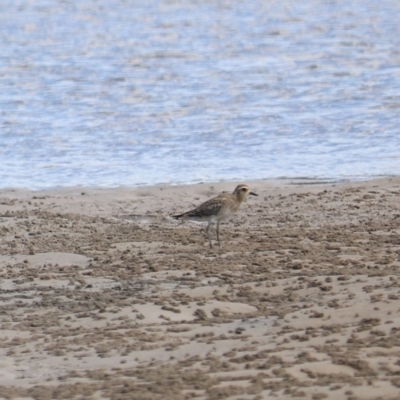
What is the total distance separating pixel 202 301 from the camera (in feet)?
27.7

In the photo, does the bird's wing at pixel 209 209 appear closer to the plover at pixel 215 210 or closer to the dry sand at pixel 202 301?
the plover at pixel 215 210

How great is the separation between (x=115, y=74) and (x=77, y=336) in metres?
17.0

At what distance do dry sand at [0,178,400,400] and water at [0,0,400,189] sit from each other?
2.83 meters

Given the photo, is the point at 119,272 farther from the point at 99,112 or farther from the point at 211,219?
the point at 99,112

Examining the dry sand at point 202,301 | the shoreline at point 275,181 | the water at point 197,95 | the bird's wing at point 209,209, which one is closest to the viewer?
the dry sand at point 202,301

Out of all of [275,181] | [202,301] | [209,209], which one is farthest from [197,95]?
[202,301]

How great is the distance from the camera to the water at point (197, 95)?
15.3 m

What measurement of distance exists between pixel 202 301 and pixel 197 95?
1305 centimetres

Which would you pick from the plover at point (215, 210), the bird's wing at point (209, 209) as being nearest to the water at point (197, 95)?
the plover at point (215, 210)

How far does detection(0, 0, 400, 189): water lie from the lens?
15273 mm

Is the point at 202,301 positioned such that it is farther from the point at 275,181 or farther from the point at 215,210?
the point at 275,181

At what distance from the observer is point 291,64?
25.4 meters

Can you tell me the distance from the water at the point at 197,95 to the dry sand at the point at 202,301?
2827 millimetres

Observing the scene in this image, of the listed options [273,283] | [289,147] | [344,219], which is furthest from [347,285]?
[289,147]
